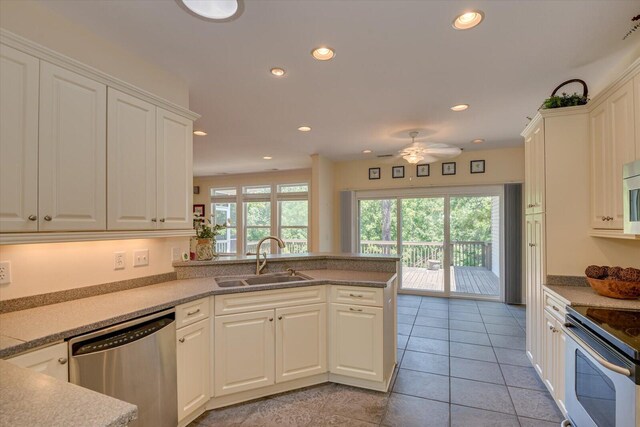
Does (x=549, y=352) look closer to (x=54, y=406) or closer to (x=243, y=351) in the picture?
(x=243, y=351)

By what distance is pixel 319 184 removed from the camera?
18.5 feet

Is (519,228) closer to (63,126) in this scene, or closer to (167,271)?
(167,271)

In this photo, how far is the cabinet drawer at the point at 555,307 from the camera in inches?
82.0

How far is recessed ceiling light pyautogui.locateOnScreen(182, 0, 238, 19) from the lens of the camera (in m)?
1.70

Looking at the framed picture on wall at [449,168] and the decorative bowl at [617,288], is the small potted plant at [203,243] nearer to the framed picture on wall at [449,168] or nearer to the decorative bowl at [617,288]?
the decorative bowl at [617,288]

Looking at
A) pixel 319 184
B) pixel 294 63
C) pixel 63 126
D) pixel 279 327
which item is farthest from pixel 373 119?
pixel 63 126

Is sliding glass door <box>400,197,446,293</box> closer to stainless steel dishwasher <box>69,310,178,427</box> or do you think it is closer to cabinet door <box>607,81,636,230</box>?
cabinet door <box>607,81,636,230</box>

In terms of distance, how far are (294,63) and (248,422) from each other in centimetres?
266

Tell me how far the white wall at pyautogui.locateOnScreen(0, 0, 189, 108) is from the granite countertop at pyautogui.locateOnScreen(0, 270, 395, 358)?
153cm

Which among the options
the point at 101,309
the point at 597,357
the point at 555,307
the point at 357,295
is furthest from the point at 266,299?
the point at 555,307

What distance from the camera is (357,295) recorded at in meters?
2.55

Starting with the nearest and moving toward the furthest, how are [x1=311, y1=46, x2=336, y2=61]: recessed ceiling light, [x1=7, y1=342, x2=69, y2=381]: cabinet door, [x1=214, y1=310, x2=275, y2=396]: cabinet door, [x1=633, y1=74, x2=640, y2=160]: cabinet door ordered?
[x1=7, y1=342, x2=69, y2=381]: cabinet door < [x1=633, y1=74, x2=640, y2=160]: cabinet door < [x1=311, y1=46, x2=336, y2=61]: recessed ceiling light < [x1=214, y1=310, x2=275, y2=396]: cabinet door

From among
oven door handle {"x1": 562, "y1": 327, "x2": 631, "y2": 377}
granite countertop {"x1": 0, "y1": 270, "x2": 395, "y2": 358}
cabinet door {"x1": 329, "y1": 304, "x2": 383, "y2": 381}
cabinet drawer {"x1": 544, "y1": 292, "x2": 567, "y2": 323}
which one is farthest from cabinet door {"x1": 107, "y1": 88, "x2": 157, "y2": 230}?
Answer: cabinet drawer {"x1": 544, "y1": 292, "x2": 567, "y2": 323}

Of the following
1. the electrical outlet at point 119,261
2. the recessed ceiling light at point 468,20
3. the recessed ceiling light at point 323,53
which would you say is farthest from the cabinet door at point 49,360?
the recessed ceiling light at point 468,20
